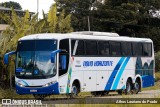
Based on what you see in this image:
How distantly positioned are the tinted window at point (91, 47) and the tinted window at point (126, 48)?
2.94m

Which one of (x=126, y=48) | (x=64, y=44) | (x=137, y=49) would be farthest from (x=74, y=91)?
(x=137, y=49)

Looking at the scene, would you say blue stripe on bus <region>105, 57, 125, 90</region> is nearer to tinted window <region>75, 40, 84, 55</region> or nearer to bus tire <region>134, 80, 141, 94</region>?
bus tire <region>134, 80, 141, 94</region>

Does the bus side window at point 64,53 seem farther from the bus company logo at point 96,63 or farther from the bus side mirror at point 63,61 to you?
the bus company logo at point 96,63

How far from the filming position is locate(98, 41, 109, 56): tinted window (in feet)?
87.8

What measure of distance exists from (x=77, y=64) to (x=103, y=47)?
9.90ft

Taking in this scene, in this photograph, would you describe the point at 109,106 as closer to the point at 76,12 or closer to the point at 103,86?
the point at 103,86

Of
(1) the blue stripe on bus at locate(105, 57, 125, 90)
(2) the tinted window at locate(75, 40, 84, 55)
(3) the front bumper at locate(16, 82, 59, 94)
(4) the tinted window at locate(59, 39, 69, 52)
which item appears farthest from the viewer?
(1) the blue stripe on bus at locate(105, 57, 125, 90)

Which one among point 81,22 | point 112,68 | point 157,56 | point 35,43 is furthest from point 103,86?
point 81,22

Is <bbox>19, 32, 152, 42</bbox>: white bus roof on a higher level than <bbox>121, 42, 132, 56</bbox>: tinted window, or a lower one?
higher

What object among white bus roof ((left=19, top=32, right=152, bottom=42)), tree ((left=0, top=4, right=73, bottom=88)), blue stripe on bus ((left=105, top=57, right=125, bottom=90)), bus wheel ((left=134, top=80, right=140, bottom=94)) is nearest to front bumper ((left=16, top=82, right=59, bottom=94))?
white bus roof ((left=19, top=32, right=152, bottom=42))

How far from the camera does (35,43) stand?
23.6 metres

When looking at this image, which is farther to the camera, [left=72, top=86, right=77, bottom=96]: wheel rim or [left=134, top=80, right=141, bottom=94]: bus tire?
[left=134, top=80, right=141, bottom=94]: bus tire

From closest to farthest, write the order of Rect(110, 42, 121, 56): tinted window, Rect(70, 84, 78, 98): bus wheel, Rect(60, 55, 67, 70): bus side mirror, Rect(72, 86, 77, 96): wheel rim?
1. Rect(60, 55, 67, 70): bus side mirror
2. Rect(70, 84, 78, 98): bus wheel
3. Rect(72, 86, 77, 96): wheel rim
4. Rect(110, 42, 121, 56): tinted window

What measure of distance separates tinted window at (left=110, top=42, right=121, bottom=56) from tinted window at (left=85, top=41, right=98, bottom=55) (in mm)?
1649
